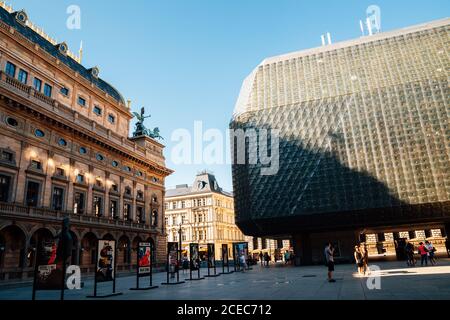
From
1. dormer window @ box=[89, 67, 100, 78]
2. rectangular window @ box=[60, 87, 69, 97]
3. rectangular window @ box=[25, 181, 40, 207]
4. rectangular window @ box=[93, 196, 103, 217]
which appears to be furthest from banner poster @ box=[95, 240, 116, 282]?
dormer window @ box=[89, 67, 100, 78]

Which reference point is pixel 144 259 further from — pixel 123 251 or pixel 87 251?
pixel 123 251

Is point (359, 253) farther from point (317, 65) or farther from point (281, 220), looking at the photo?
point (317, 65)

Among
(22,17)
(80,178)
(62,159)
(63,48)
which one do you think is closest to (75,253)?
(80,178)

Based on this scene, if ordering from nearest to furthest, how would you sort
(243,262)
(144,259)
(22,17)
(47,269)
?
(47,269) < (144,259) < (22,17) < (243,262)

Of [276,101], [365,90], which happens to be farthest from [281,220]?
[365,90]

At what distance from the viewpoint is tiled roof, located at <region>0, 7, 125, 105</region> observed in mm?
32941

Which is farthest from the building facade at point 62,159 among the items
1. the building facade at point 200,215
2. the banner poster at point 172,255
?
the building facade at point 200,215

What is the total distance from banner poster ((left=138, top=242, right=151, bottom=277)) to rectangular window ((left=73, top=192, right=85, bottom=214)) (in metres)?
19.6

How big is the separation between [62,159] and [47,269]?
2289 cm

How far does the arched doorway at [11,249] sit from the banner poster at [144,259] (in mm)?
14880

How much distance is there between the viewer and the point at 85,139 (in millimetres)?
37781

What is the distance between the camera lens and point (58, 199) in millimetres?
33312

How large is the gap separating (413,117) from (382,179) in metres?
9.08
